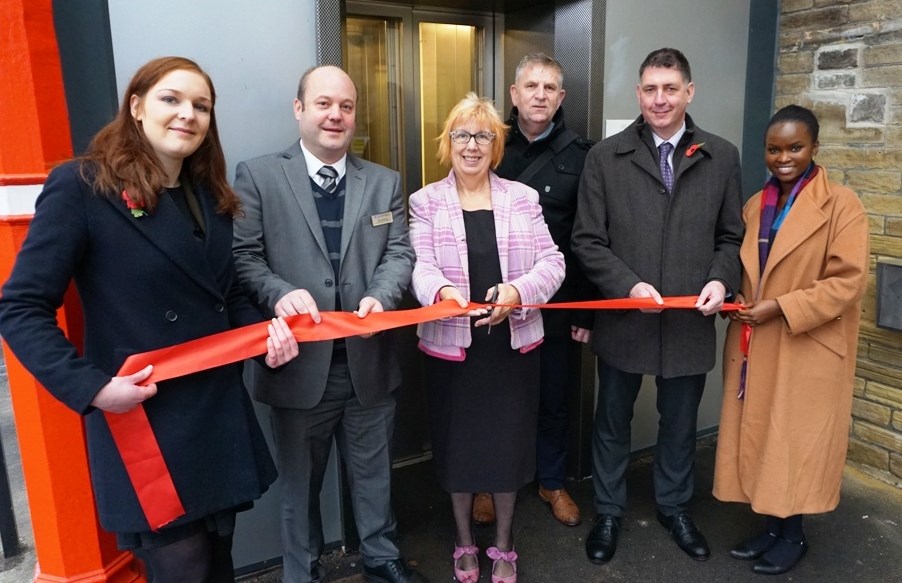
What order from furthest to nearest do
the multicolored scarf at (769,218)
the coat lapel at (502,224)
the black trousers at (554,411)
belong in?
the black trousers at (554,411)
the multicolored scarf at (769,218)
the coat lapel at (502,224)

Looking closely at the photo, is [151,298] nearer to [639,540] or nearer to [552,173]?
[552,173]

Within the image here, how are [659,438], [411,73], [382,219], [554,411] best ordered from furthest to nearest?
[411,73] < [554,411] < [659,438] < [382,219]

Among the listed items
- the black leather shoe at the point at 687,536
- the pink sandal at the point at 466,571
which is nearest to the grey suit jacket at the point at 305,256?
the pink sandal at the point at 466,571

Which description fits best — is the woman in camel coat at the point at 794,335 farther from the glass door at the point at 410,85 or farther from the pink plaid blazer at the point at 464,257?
the glass door at the point at 410,85

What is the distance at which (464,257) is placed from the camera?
2.77 metres

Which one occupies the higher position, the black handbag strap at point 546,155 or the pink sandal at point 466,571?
the black handbag strap at point 546,155

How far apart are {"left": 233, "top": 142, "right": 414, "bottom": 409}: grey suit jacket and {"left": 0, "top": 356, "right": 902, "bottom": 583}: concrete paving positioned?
1123 millimetres

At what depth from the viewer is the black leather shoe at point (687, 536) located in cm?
329

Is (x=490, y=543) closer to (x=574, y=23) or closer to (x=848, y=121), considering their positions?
(x=574, y=23)

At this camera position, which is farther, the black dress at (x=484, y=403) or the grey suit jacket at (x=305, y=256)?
the black dress at (x=484, y=403)

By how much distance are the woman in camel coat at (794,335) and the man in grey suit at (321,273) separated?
1.56m

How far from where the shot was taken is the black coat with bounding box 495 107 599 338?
3340mm

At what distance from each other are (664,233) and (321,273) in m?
1.52

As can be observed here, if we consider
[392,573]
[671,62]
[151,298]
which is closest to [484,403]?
[392,573]
